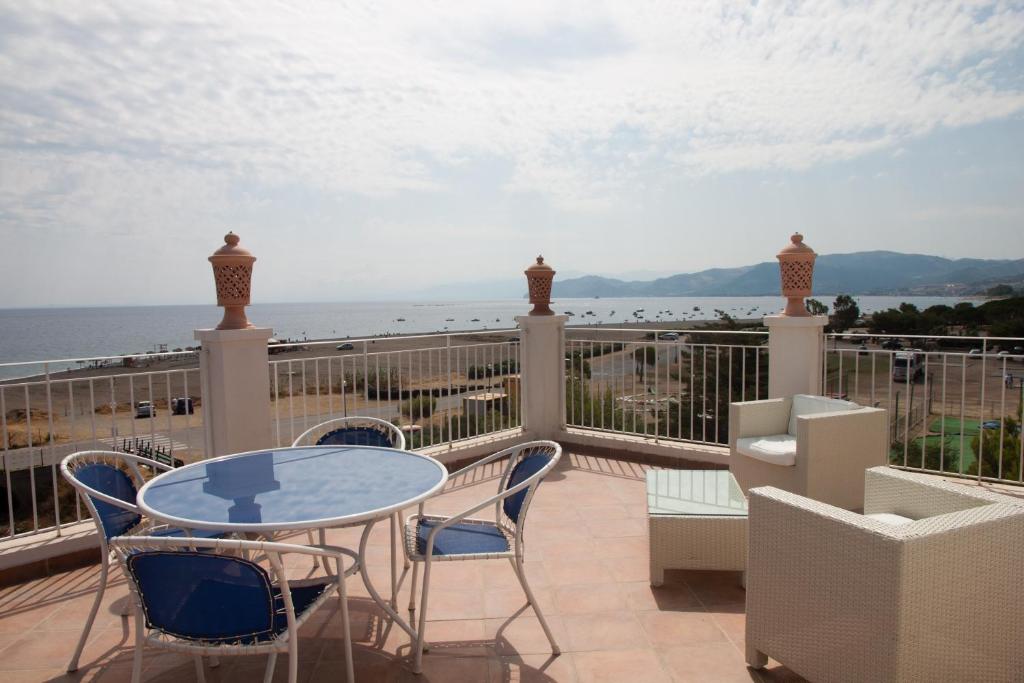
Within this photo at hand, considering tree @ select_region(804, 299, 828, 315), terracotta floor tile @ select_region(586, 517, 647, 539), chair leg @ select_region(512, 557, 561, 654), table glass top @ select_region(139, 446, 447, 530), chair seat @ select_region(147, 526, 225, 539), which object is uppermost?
tree @ select_region(804, 299, 828, 315)

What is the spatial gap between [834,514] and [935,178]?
311 inches

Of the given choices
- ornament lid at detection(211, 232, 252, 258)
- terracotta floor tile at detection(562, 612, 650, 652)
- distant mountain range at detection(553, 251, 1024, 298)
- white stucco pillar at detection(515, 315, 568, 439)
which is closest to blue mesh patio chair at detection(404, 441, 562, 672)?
terracotta floor tile at detection(562, 612, 650, 652)

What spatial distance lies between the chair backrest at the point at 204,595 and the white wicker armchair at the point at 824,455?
2.96m

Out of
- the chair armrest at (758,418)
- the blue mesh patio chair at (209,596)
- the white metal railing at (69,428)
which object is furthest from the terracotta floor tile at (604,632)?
the white metal railing at (69,428)

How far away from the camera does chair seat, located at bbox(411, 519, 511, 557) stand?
2381 mm

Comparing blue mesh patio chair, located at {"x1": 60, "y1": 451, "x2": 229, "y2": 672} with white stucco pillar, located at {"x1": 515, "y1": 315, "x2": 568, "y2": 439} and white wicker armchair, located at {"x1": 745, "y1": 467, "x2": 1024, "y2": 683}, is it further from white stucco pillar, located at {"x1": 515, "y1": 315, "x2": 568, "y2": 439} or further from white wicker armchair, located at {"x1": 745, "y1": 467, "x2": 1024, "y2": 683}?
white stucco pillar, located at {"x1": 515, "y1": 315, "x2": 568, "y2": 439}

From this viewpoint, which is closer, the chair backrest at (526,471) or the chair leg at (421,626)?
the chair leg at (421,626)

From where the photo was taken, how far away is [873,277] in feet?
154

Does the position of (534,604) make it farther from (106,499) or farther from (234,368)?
(234,368)

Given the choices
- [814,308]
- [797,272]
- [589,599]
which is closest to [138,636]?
[589,599]

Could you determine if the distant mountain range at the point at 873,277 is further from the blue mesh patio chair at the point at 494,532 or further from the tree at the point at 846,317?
the blue mesh patio chair at the point at 494,532

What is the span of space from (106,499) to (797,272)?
4675mm

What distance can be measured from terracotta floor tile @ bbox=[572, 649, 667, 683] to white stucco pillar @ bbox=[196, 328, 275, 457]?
2570 millimetres

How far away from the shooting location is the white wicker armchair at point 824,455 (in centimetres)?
344
